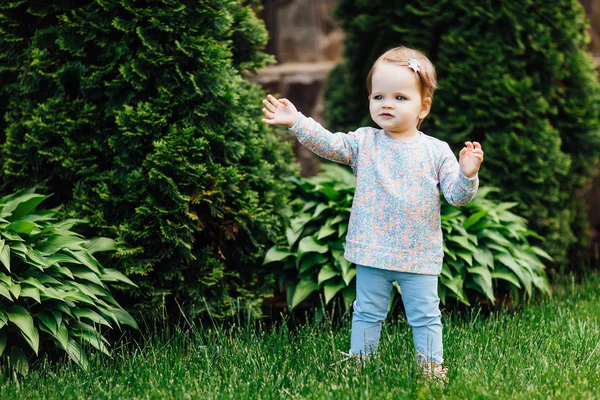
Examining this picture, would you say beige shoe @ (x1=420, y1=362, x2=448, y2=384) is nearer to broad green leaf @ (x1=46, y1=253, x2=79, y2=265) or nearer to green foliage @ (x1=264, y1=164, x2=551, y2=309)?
green foliage @ (x1=264, y1=164, x2=551, y2=309)

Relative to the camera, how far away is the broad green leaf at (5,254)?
10.3ft

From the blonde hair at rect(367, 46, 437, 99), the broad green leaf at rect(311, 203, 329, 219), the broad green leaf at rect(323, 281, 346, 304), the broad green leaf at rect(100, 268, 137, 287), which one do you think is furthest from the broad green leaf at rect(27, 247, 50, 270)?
the blonde hair at rect(367, 46, 437, 99)

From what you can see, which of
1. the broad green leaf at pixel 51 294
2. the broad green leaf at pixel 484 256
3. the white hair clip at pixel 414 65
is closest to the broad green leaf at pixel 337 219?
the broad green leaf at pixel 484 256

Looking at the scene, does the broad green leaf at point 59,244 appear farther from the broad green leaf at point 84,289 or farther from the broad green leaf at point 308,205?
the broad green leaf at point 308,205

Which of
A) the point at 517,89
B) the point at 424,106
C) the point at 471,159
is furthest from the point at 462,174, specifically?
the point at 517,89

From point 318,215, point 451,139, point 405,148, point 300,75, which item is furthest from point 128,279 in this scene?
point 300,75

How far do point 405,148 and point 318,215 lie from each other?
1.37 meters

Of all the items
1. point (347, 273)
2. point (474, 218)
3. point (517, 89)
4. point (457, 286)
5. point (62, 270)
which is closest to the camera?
point (62, 270)

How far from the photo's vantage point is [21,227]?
3410mm

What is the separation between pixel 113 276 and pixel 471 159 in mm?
1995

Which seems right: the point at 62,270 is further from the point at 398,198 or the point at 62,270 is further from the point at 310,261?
the point at 398,198

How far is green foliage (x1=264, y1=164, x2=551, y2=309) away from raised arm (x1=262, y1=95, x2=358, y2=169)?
1.07 metres

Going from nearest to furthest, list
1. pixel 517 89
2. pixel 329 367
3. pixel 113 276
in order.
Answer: pixel 329 367
pixel 113 276
pixel 517 89

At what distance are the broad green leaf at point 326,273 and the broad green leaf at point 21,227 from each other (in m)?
1.65
